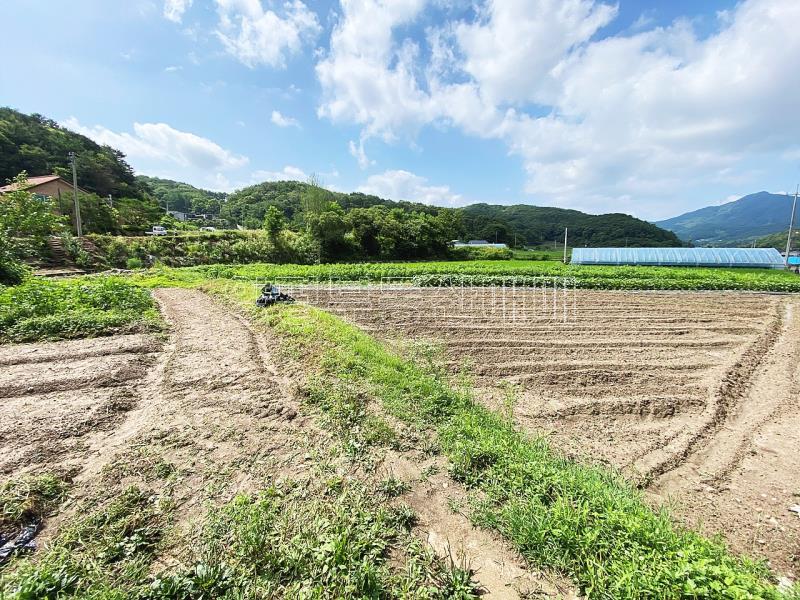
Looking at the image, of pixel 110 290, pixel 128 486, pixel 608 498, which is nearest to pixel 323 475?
Result: pixel 128 486

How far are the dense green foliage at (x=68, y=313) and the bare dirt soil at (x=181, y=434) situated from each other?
31.5 inches

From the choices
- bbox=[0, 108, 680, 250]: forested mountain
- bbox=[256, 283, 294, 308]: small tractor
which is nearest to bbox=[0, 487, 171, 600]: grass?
bbox=[256, 283, 294, 308]: small tractor

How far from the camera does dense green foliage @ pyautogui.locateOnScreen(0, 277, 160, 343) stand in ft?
25.7

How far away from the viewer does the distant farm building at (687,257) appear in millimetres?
35594

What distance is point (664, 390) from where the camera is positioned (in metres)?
6.48

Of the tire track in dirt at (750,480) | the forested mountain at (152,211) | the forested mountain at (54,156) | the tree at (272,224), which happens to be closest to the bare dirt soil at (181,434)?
the tire track in dirt at (750,480)

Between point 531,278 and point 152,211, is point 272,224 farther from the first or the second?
point 531,278

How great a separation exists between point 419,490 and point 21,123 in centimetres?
7702

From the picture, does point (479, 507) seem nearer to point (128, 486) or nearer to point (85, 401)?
point (128, 486)

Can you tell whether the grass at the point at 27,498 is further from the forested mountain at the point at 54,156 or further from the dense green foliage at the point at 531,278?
the forested mountain at the point at 54,156

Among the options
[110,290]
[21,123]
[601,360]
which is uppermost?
[21,123]

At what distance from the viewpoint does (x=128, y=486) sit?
3.37 meters

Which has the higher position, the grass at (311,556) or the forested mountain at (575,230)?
the forested mountain at (575,230)

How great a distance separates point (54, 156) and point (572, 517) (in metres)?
70.3
